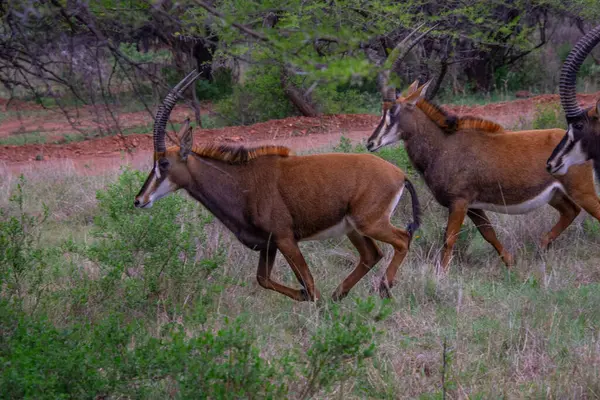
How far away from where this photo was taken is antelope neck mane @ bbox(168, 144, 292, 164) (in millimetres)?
7098

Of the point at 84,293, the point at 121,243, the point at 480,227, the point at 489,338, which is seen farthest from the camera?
the point at 480,227

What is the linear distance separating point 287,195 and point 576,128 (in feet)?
8.82

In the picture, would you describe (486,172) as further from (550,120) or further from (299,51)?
(550,120)

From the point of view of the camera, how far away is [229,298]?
6.75 meters

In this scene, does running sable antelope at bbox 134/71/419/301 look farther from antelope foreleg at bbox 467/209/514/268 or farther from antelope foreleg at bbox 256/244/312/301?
antelope foreleg at bbox 467/209/514/268

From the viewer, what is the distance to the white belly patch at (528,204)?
25.8ft

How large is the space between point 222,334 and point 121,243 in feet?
9.01

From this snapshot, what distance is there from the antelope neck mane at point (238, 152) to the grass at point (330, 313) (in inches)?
22.1

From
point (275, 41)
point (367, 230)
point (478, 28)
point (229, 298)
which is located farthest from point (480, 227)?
point (478, 28)

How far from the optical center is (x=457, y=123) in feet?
27.1

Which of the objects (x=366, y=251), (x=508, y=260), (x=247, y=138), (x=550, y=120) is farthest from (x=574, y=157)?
(x=247, y=138)

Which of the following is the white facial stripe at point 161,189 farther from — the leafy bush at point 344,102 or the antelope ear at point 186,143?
the leafy bush at point 344,102

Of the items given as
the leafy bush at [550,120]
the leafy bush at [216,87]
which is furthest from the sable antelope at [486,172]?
the leafy bush at [216,87]

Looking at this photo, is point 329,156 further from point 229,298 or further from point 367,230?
point 229,298
